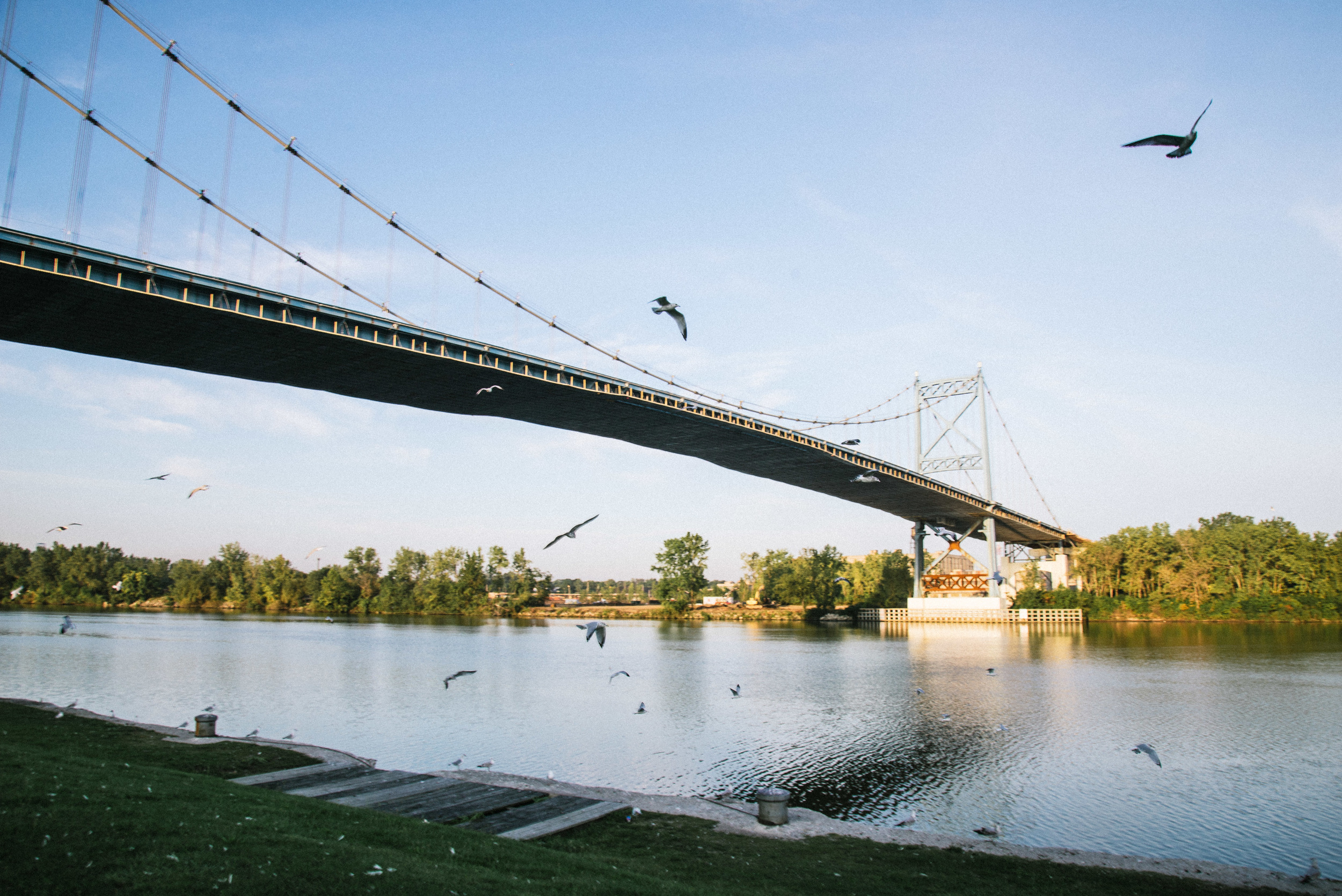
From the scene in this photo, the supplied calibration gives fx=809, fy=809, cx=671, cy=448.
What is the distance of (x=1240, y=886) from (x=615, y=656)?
3886 cm

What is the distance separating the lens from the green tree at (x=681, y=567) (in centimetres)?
11181

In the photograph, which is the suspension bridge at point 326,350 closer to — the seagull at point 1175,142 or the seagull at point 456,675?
the seagull at point 456,675

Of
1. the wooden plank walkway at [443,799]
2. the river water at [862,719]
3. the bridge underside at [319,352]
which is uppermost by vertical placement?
the bridge underside at [319,352]

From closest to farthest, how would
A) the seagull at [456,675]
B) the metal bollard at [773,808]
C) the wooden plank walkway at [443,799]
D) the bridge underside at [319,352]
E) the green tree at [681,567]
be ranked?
1. the wooden plank walkway at [443,799]
2. the metal bollard at [773,808]
3. the seagull at [456,675]
4. the bridge underside at [319,352]
5. the green tree at [681,567]

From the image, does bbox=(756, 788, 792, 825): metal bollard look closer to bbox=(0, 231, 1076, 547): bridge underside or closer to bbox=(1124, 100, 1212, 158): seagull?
bbox=(1124, 100, 1212, 158): seagull

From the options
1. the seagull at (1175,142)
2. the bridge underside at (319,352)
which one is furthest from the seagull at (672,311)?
the bridge underside at (319,352)

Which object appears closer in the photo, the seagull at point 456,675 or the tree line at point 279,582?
the seagull at point 456,675

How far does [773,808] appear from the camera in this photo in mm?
11656

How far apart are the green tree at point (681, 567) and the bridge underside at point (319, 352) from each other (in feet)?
138

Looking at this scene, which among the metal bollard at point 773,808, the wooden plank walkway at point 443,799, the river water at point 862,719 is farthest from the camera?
the river water at point 862,719

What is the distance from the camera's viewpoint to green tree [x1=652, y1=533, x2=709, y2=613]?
11181cm

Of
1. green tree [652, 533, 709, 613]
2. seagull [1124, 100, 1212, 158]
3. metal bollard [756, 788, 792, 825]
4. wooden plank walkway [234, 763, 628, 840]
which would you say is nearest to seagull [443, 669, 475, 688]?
wooden plank walkway [234, 763, 628, 840]

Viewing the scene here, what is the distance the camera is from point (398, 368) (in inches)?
1844

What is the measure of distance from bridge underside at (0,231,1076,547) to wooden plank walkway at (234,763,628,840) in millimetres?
29923
